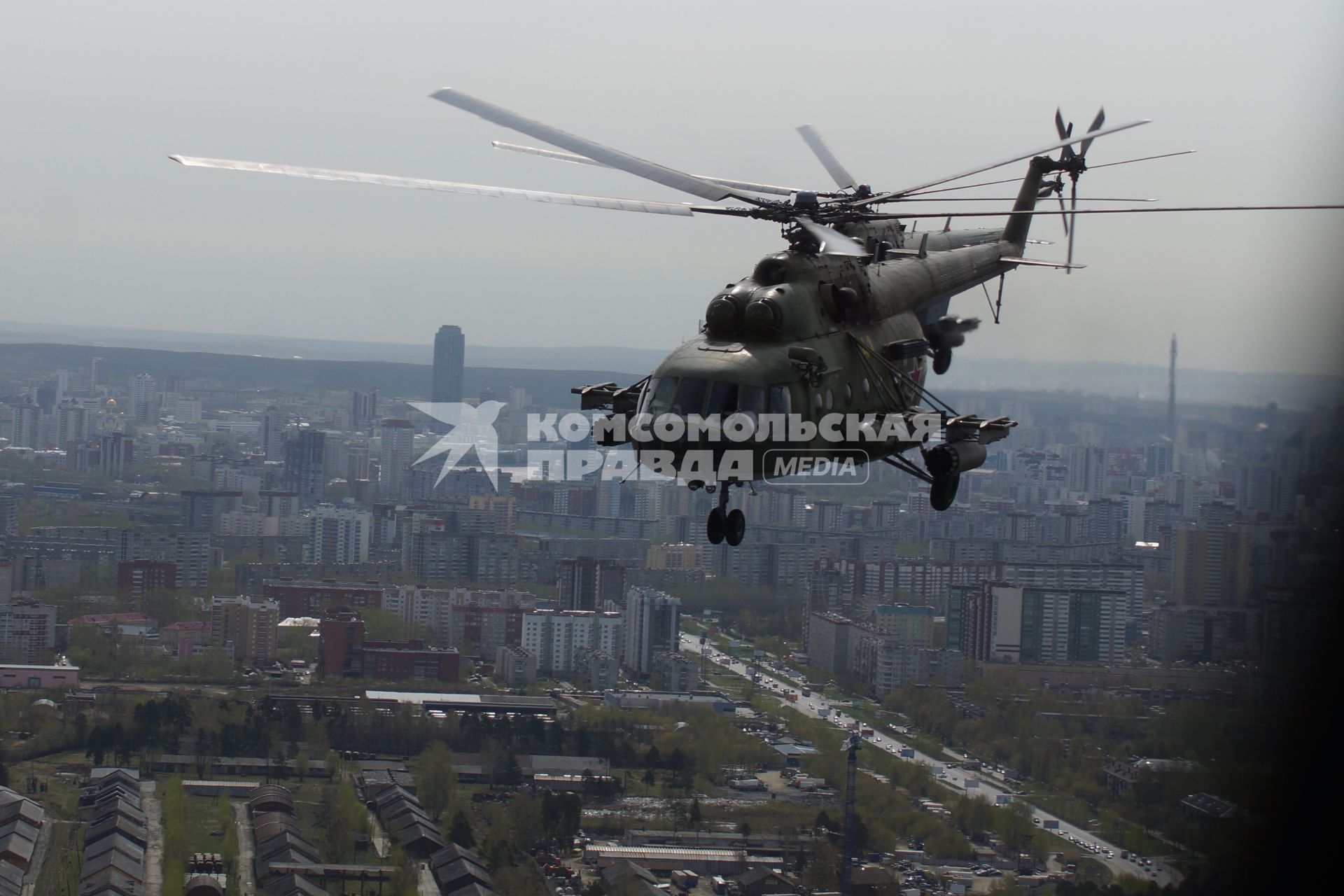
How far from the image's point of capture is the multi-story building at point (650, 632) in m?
34.9

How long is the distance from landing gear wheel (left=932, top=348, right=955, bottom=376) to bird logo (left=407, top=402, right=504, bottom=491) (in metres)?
45.8

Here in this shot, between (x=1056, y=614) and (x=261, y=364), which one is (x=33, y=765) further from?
(x=261, y=364)

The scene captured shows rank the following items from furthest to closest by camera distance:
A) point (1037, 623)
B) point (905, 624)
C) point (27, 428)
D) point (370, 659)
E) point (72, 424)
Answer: point (72, 424) < point (27, 428) < point (370, 659) < point (905, 624) < point (1037, 623)

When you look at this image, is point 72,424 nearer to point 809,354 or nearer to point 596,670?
point 596,670

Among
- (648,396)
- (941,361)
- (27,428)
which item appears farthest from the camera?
(27,428)

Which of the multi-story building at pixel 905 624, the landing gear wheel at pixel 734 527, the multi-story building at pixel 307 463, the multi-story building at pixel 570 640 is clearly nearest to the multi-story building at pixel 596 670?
the multi-story building at pixel 570 640

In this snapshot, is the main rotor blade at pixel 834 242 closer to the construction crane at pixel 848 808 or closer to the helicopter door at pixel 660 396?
the helicopter door at pixel 660 396

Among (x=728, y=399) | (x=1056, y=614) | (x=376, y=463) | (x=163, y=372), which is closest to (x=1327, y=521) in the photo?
(x=728, y=399)

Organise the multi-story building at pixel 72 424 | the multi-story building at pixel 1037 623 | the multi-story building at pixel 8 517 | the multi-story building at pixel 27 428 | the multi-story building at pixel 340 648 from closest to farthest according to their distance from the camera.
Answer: the multi-story building at pixel 1037 623
the multi-story building at pixel 340 648
the multi-story building at pixel 8 517
the multi-story building at pixel 27 428
the multi-story building at pixel 72 424

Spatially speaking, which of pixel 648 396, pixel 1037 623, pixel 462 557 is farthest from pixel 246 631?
pixel 648 396

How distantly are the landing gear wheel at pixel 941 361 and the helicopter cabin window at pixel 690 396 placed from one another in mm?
2653

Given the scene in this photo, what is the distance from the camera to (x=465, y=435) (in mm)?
65875

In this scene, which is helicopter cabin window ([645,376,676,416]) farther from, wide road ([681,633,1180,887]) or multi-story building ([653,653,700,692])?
multi-story building ([653,653,700,692])

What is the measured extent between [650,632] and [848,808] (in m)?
11.0
